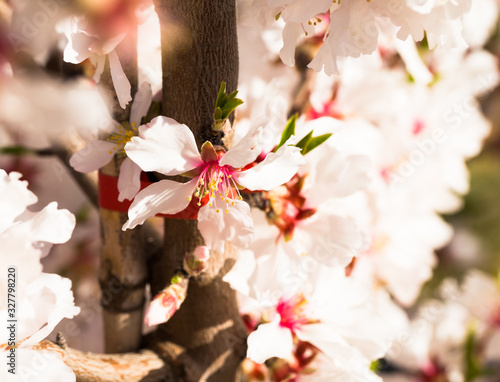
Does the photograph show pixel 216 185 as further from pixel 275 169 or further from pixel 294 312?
pixel 294 312

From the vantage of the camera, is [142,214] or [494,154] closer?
[142,214]

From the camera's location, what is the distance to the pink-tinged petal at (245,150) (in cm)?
38

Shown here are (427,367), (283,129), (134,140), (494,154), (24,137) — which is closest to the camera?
(134,140)

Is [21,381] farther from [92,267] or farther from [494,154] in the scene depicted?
[494,154]


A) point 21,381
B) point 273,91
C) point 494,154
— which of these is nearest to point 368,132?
point 273,91

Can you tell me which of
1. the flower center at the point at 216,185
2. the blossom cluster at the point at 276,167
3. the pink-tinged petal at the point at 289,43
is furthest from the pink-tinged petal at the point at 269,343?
the pink-tinged petal at the point at 289,43

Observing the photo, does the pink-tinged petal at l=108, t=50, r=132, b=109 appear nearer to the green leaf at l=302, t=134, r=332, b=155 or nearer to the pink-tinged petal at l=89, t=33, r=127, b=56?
the pink-tinged petal at l=89, t=33, r=127, b=56

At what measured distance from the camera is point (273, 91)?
57 centimetres

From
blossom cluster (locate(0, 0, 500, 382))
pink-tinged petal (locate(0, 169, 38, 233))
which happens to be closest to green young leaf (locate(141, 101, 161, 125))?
blossom cluster (locate(0, 0, 500, 382))

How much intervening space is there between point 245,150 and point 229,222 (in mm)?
61

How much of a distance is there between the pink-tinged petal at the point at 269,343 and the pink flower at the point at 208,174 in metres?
0.10

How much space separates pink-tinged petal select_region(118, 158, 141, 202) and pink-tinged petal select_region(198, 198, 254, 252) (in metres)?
0.06

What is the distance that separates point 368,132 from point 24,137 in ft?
1.43

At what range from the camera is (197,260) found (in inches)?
18.0
